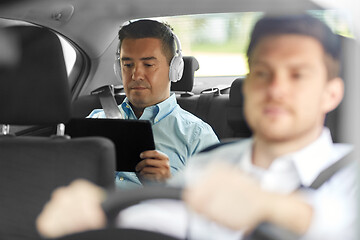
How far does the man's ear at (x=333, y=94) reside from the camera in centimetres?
106

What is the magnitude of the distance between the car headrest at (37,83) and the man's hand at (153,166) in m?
0.22

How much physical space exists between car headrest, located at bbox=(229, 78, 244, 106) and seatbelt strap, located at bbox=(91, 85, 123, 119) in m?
0.45

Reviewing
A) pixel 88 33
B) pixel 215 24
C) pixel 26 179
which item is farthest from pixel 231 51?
→ pixel 88 33

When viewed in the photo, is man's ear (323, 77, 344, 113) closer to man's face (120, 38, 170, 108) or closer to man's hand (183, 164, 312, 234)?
man's hand (183, 164, 312, 234)

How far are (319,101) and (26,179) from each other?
0.69m

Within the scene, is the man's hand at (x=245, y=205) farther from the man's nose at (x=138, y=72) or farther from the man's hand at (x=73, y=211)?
the man's nose at (x=138, y=72)

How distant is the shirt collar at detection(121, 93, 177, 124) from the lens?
1689mm

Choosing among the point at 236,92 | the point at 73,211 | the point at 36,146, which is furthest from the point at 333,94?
the point at 36,146

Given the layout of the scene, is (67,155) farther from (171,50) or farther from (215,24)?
(171,50)

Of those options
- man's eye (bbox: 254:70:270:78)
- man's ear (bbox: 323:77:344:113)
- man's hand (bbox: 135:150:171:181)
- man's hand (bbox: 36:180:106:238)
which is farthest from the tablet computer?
man's ear (bbox: 323:77:344:113)

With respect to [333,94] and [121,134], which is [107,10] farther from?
[333,94]

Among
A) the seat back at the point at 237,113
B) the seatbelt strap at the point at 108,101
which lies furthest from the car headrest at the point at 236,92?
the seatbelt strap at the point at 108,101

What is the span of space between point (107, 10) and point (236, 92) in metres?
0.47

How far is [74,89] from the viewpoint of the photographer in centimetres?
161
